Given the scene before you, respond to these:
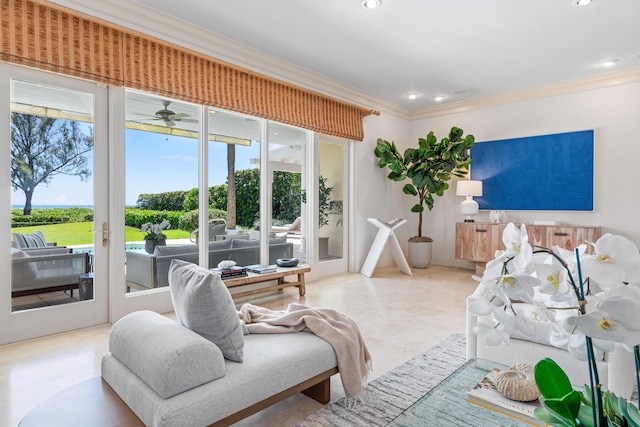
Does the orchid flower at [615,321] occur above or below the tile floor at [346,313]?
above

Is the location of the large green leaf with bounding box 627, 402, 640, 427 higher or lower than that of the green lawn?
lower

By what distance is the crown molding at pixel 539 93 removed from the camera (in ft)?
16.4

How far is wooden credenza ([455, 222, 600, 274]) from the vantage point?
5.03 metres

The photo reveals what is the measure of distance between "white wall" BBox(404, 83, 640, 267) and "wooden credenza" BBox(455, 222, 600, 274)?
1.23ft

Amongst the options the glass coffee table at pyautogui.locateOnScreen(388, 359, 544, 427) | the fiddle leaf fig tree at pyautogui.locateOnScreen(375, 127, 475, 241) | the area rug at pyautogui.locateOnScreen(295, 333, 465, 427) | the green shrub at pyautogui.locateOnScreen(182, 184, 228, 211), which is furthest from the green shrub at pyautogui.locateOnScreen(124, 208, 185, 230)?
the fiddle leaf fig tree at pyautogui.locateOnScreen(375, 127, 475, 241)

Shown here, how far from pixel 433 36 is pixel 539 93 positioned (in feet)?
8.81

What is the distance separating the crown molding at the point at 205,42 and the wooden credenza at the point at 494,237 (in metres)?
2.82

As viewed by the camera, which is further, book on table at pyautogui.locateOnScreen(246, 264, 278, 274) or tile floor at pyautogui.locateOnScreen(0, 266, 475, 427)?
book on table at pyautogui.locateOnScreen(246, 264, 278, 274)

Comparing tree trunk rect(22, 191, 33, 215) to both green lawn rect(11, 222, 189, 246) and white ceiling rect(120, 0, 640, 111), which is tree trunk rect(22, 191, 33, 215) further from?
white ceiling rect(120, 0, 640, 111)

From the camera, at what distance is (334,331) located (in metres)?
2.06

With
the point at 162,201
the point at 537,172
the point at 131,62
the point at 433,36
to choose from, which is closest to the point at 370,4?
the point at 433,36

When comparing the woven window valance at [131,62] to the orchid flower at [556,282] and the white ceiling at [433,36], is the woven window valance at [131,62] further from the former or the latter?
the orchid flower at [556,282]

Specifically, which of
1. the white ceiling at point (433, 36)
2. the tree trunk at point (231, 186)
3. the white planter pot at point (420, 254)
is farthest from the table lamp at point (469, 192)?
the tree trunk at point (231, 186)

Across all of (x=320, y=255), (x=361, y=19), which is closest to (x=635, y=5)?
(x=361, y=19)
